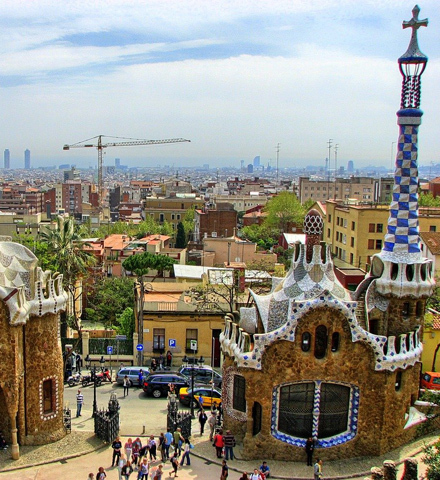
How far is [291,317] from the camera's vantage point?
23594 mm

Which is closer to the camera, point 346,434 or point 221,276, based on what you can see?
point 346,434

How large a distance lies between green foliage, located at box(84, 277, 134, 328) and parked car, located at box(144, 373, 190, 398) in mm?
15955

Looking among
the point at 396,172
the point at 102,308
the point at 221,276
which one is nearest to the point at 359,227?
the point at 221,276

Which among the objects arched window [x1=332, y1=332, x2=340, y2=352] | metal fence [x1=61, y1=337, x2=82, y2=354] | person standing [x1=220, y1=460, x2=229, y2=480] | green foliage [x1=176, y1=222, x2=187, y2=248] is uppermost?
arched window [x1=332, y1=332, x2=340, y2=352]

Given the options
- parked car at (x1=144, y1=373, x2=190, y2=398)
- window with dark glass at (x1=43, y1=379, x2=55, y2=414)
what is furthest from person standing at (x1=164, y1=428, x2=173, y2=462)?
parked car at (x1=144, y1=373, x2=190, y2=398)

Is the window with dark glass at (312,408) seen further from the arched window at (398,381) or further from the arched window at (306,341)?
the arched window at (398,381)

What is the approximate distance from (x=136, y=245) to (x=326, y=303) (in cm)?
4627

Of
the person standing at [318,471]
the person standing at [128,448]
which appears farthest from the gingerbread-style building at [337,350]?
the person standing at [128,448]

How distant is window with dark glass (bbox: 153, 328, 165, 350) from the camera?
125ft

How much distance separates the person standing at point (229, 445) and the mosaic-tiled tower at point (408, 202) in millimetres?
8373

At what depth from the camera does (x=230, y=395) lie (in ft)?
84.4

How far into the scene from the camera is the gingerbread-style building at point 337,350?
2395cm

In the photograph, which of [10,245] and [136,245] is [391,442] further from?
[136,245]

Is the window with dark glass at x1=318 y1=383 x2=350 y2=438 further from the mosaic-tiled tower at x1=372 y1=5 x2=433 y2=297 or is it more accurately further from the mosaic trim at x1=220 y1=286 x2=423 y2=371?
the mosaic-tiled tower at x1=372 y1=5 x2=433 y2=297
